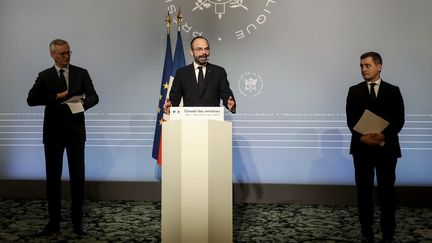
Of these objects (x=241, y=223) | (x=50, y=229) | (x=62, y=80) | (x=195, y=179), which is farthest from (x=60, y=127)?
(x=241, y=223)

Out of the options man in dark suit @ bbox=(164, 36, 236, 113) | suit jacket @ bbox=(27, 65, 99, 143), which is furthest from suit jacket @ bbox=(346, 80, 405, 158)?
suit jacket @ bbox=(27, 65, 99, 143)

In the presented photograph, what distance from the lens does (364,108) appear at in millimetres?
3645

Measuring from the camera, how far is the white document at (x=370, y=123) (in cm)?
346

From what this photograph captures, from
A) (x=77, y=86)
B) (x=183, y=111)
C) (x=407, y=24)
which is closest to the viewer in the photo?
(x=183, y=111)

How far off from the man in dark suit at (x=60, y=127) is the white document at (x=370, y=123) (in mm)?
2115

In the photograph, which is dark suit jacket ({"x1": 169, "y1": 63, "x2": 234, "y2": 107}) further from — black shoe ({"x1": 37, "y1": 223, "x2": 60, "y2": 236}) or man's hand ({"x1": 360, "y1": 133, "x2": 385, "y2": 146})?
black shoe ({"x1": 37, "y1": 223, "x2": 60, "y2": 236})

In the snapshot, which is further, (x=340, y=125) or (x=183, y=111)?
(x=340, y=125)

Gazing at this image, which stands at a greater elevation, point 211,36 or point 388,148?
point 211,36

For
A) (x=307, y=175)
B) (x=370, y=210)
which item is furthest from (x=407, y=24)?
(x=370, y=210)

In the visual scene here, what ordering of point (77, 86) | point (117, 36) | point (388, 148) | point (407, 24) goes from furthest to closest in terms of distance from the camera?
point (117, 36) → point (407, 24) → point (77, 86) → point (388, 148)

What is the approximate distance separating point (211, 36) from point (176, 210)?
311 centimetres

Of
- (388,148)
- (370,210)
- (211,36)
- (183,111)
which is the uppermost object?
(211,36)

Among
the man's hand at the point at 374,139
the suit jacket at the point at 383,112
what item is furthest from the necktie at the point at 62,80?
the man's hand at the point at 374,139

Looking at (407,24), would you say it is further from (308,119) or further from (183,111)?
(183,111)
